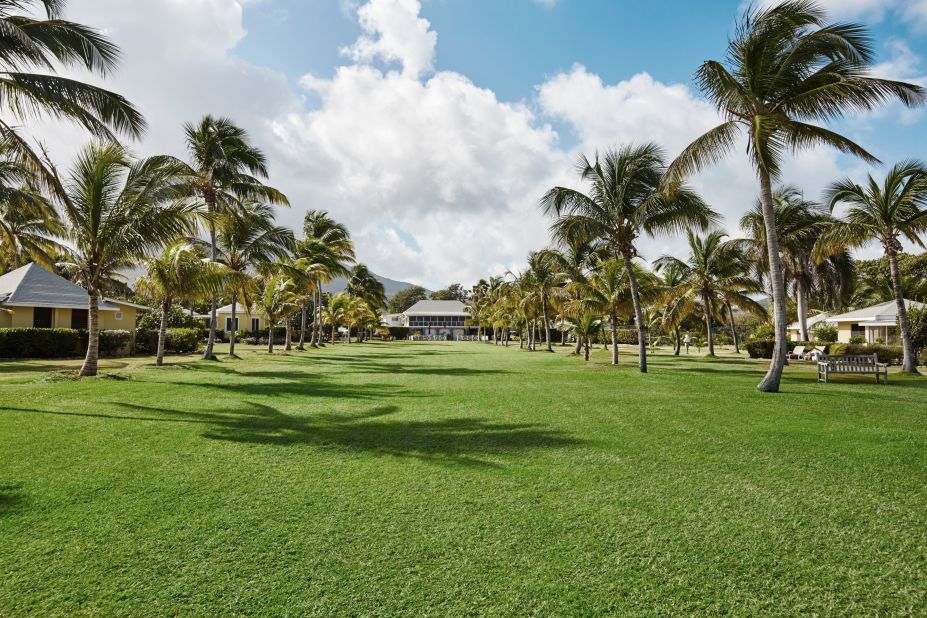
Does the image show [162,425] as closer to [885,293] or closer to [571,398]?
[571,398]

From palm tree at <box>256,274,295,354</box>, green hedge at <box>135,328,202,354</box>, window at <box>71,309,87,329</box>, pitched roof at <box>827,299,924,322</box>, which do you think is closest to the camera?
green hedge at <box>135,328,202,354</box>

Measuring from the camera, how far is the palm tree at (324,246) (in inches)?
1259

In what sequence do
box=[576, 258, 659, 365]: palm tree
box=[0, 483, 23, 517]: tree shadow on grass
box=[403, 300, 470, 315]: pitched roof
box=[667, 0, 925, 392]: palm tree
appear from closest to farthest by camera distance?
box=[0, 483, 23, 517]: tree shadow on grass → box=[667, 0, 925, 392]: palm tree → box=[576, 258, 659, 365]: palm tree → box=[403, 300, 470, 315]: pitched roof

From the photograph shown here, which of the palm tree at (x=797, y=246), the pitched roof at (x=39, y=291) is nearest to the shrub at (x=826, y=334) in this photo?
the palm tree at (x=797, y=246)

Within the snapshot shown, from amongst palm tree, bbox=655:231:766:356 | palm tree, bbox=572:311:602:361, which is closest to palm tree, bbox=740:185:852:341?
palm tree, bbox=655:231:766:356

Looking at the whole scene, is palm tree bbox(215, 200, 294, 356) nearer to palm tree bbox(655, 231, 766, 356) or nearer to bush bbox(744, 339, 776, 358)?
palm tree bbox(655, 231, 766, 356)

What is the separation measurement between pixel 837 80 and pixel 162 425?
14.5 meters

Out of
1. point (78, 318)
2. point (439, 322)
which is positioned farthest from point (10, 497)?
point (439, 322)

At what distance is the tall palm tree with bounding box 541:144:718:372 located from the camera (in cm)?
1641

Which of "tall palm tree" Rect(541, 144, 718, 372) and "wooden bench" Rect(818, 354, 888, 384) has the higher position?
"tall palm tree" Rect(541, 144, 718, 372)

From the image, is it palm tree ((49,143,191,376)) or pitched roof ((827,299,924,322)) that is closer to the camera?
palm tree ((49,143,191,376))

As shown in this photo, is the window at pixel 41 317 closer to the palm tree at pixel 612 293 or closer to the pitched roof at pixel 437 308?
the palm tree at pixel 612 293

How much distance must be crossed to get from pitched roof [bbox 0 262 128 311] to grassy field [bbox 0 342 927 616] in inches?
731

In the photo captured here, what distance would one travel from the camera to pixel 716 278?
89.8 ft
